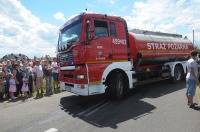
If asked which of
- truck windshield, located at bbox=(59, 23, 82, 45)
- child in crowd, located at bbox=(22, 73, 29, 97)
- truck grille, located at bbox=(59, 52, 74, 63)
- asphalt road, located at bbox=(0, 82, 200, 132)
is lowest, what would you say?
asphalt road, located at bbox=(0, 82, 200, 132)

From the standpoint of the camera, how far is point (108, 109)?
24.9 ft

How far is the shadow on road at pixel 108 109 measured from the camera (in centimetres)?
648

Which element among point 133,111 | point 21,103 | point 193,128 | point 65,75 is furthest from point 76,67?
point 193,128

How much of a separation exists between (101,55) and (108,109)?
190 cm

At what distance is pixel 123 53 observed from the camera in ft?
29.4

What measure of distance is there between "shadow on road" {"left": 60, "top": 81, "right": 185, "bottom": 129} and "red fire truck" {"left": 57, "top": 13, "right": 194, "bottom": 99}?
0.54 m

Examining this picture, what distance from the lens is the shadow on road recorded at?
255 inches

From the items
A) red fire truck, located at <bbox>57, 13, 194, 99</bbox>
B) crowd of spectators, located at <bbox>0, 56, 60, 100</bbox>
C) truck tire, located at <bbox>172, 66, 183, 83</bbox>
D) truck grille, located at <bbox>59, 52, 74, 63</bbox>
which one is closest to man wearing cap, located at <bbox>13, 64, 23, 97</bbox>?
crowd of spectators, located at <bbox>0, 56, 60, 100</bbox>

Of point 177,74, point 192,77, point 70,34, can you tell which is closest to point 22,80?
point 70,34

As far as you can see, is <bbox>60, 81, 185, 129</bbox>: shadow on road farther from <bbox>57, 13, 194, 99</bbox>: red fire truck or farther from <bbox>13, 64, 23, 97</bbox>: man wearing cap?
<bbox>13, 64, 23, 97</bbox>: man wearing cap

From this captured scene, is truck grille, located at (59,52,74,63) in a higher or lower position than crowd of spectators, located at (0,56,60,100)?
higher

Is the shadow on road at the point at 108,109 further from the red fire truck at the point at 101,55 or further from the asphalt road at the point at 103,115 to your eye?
the red fire truck at the point at 101,55

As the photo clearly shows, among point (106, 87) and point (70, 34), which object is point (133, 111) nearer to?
point (106, 87)

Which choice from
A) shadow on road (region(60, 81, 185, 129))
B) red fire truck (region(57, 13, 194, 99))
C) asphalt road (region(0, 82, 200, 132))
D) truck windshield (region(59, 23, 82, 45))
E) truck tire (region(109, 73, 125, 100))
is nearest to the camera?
asphalt road (region(0, 82, 200, 132))
